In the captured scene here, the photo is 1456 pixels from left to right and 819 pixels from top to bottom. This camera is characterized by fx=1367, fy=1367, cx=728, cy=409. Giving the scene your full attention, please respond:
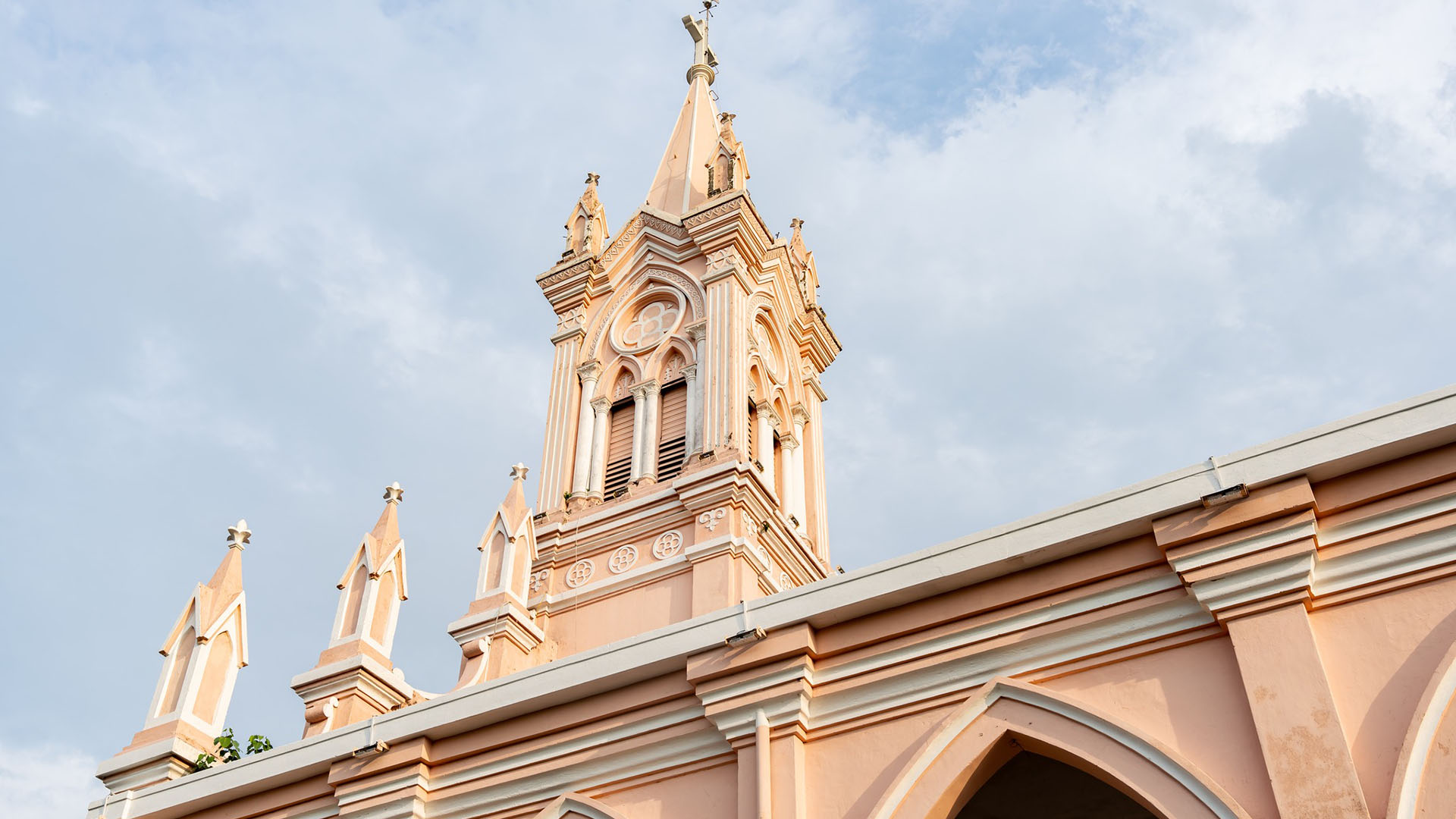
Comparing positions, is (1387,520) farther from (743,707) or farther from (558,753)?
(558,753)

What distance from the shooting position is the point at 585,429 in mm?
18672

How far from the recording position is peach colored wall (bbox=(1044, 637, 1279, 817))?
6.23 meters

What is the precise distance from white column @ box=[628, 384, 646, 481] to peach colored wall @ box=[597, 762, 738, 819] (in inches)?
384

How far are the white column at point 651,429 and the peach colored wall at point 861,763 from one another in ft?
33.6

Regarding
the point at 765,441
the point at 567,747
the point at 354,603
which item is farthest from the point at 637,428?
the point at 567,747

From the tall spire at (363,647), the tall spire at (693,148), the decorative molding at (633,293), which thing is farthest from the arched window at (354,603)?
the tall spire at (693,148)

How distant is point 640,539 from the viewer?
661 inches

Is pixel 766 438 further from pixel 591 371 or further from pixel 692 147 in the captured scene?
pixel 692 147

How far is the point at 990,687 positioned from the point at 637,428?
37.5 feet

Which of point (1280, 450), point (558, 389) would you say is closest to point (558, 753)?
point (1280, 450)

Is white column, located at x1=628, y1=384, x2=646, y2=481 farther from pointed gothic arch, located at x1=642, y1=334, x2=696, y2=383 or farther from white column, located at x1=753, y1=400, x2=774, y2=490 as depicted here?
white column, located at x1=753, y1=400, x2=774, y2=490

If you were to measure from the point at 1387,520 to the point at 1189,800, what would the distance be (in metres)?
1.68

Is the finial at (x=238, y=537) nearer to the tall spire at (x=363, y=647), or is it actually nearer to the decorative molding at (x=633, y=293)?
the tall spire at (x=363, y=647)

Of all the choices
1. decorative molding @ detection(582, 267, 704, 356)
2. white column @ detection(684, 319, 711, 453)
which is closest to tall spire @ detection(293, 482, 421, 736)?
white column @ detection(684, 319, 711, 453)
